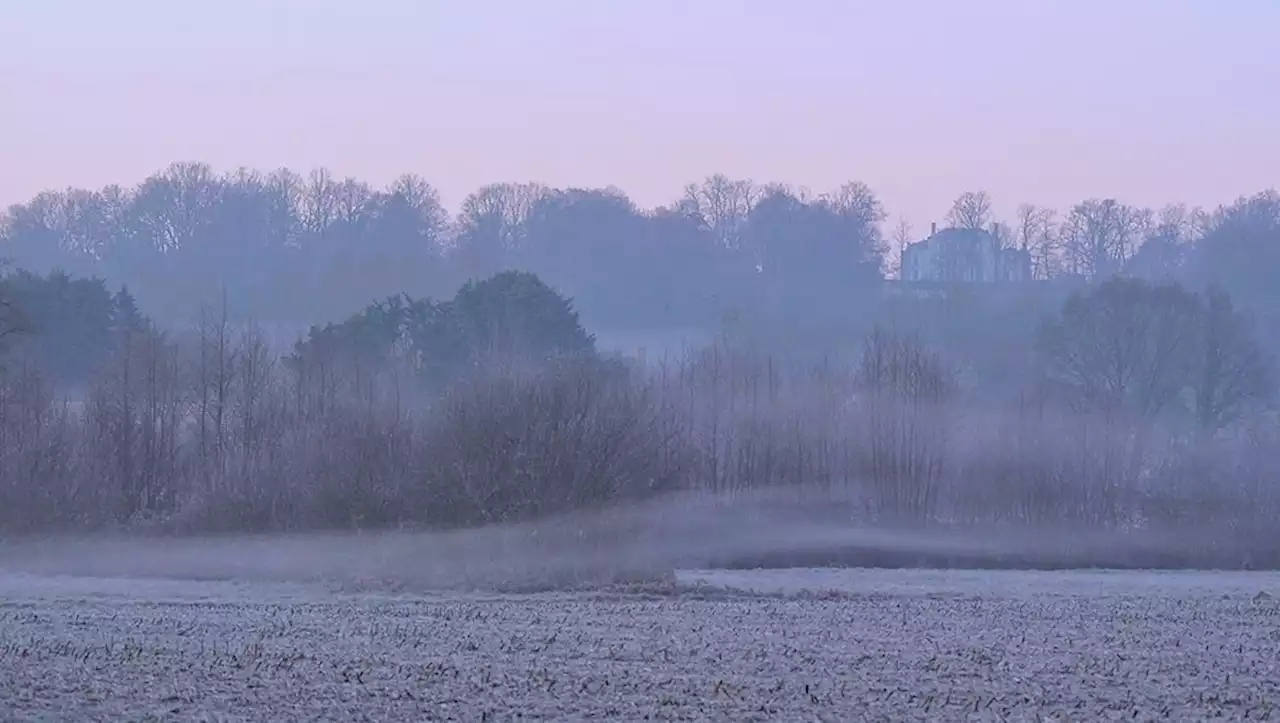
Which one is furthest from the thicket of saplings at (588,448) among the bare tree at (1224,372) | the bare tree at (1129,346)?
the bare tree at (1129,346)

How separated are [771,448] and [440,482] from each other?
14.5 m

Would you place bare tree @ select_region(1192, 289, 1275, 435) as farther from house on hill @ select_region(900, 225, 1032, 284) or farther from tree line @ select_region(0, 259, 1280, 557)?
house on hill @ select_region(900, 225, 1032, 284)

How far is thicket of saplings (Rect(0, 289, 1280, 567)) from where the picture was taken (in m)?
37.1

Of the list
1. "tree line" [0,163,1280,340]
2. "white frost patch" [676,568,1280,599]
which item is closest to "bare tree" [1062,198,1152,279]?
"tree line" [0,163,1280,340]

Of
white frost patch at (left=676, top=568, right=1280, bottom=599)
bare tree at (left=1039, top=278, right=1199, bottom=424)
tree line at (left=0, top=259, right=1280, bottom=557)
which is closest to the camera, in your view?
white frost patch at (left=676, top=568, right=1280, bottom=599)

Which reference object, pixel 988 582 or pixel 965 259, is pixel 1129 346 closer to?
pixel 988 582

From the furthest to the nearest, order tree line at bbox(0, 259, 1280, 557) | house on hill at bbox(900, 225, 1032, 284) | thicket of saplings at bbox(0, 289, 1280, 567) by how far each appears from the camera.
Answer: house on hill at bbox(900, 225, 1032, 284)
tree line at bbox(0, 259, 1280, 557)
thicket of saplings at bbox(0, 289, 1280, 567)

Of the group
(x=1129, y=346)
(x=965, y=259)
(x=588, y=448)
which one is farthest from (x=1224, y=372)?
(x=965, y=259)

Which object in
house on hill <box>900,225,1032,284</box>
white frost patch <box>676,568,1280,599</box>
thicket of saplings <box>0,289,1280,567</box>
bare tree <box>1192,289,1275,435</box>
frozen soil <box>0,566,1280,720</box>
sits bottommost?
white frost patch <box>676,568,1280,599</box>

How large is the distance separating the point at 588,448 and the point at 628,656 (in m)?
19.4

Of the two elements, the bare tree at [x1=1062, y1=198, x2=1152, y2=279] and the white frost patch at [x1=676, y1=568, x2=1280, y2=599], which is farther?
the bare tree at [x1=1062, y1=198, x2=1152, y2=279]

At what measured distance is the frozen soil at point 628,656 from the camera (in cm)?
1354

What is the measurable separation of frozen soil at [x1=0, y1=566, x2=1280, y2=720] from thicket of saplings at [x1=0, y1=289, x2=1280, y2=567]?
876 centimetres

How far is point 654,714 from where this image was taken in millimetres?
13219
